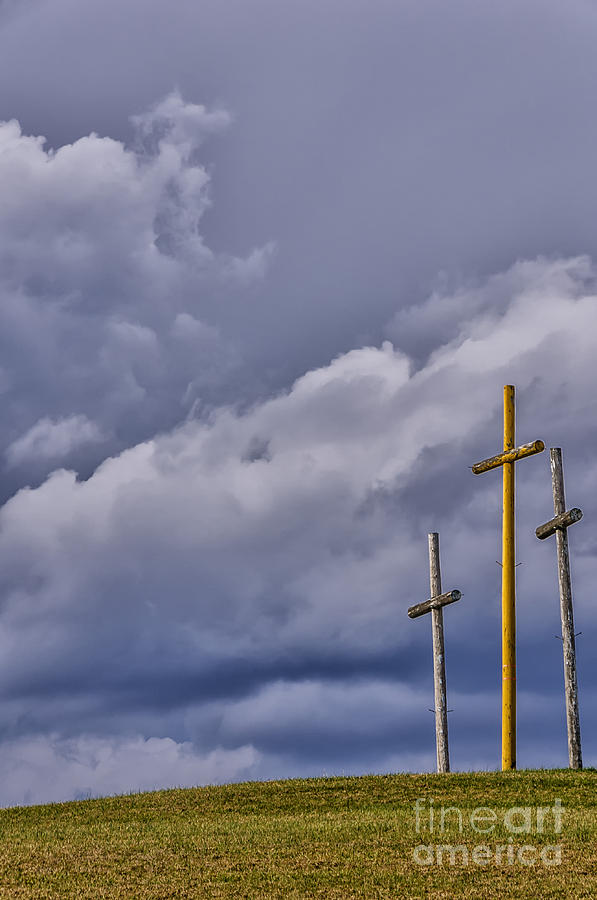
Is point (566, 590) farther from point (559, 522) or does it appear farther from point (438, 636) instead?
point (438, 636)

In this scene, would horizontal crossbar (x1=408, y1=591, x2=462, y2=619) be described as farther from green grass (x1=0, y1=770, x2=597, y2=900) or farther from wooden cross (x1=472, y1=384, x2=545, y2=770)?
green grass (x1=0, y1=770, x2=597, y2=900)

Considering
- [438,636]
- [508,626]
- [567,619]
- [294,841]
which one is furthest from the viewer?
[438,636]

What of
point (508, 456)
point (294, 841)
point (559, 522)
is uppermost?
A: point (508, 456)

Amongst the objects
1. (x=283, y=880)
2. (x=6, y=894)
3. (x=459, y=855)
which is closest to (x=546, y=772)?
(x=459, y=855)

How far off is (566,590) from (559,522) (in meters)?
1.87

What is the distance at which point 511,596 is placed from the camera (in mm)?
28578

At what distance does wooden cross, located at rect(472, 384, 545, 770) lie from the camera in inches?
1109

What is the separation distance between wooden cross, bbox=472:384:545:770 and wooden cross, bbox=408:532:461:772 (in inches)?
72.7

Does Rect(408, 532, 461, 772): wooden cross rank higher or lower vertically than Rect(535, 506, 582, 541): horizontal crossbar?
lower

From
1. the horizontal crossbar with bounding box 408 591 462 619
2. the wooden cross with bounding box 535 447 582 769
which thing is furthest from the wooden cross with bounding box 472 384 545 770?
the horizontal crossbar with bounding box 408 591 462 619

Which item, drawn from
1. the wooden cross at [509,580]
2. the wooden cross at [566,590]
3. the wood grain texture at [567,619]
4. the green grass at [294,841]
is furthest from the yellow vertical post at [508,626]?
the green grass at [294,841]

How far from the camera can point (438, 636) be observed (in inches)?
1190

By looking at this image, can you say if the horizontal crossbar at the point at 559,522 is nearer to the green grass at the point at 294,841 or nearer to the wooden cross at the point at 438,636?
the wooden cross at the point at 438,636

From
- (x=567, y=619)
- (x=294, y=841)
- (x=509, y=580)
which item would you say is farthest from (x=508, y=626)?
(x=294, y=841)
